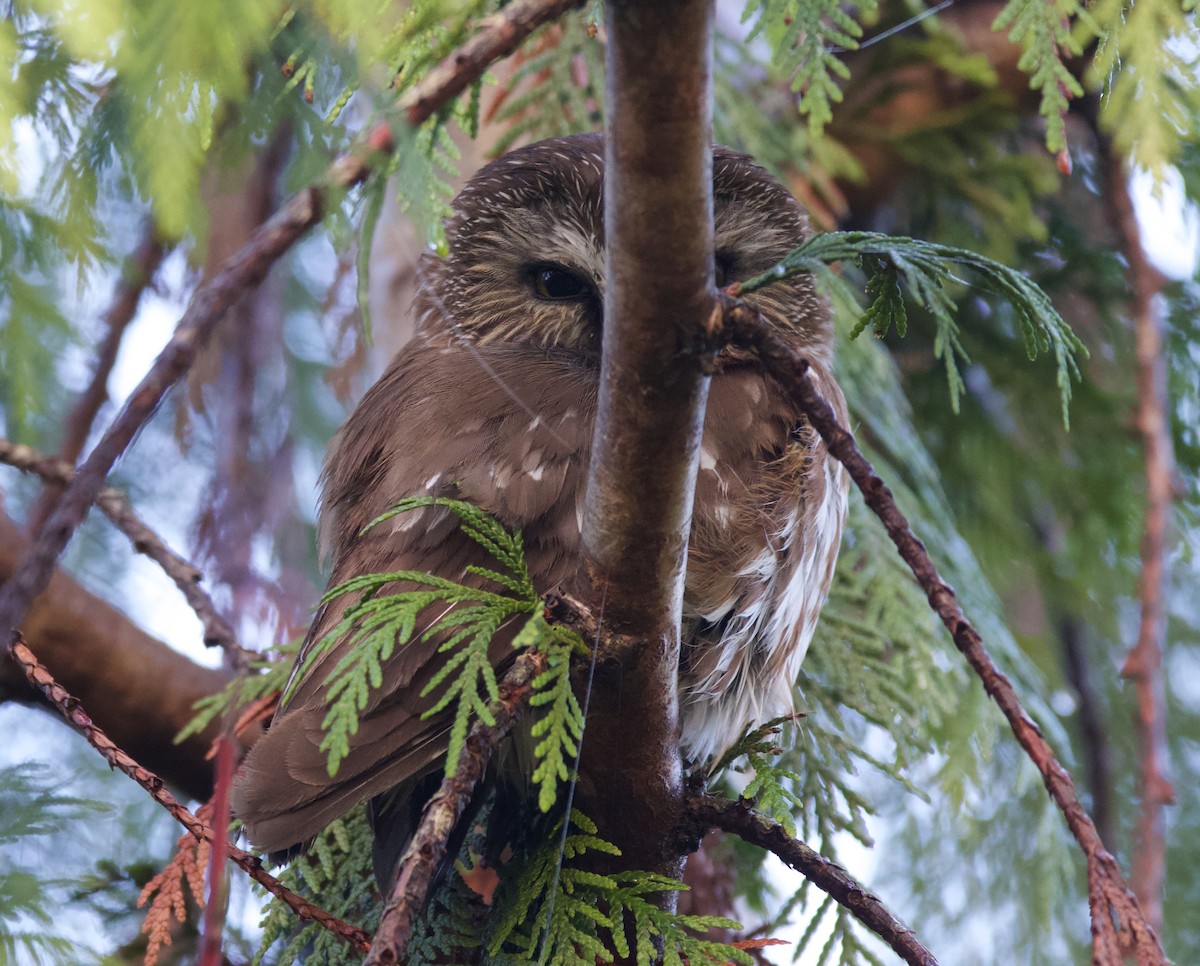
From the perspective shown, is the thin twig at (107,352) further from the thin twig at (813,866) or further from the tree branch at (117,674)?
the thin twig at (813,866)

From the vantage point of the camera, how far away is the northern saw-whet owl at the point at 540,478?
1.71 meters

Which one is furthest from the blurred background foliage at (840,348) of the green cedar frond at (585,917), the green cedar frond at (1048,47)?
the green cedar frond at (585,917)

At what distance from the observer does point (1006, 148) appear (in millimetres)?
3992

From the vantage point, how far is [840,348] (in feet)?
10.0

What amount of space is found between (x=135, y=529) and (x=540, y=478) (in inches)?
30.1


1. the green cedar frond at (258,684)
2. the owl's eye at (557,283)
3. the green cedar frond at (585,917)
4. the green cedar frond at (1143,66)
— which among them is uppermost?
the green cedar frond at (1143,66)

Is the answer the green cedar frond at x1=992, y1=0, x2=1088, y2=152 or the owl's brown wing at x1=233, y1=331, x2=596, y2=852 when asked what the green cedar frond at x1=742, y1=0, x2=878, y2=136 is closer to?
the green cedar frond at x1=992, y1=0, x2=1088, y2=152

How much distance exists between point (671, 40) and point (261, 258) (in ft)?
1.53

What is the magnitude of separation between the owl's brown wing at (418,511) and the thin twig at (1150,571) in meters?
1.04

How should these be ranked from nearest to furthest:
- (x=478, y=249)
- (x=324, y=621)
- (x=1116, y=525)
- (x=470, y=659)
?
(x=470, y=659)
(x=324, y=621)
(x=478, y=249)
(x=1116, y=525)

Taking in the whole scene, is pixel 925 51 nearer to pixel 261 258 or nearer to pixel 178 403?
pixel 178 403

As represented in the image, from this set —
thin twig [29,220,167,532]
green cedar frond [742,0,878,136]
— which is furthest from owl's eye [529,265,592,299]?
thin twig [29,220,167,532]

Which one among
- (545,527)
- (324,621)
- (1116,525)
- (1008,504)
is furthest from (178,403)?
(1116,525)

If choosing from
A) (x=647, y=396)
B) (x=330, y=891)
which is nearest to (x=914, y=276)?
(x=647, y=396)
